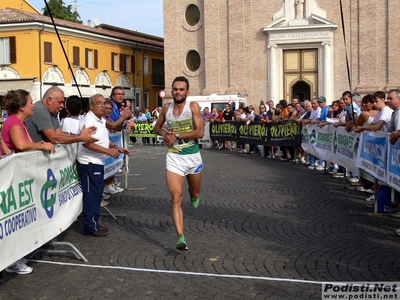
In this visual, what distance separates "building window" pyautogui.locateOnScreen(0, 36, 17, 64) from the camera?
44688 mm

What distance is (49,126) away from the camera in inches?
306

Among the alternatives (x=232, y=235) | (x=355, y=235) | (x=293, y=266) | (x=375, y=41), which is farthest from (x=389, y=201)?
(x=375, y=41)

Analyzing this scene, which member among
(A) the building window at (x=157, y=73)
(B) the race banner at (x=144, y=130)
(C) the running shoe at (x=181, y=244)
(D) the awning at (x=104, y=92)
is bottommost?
(C) the running shoe at (x=181, y=244)

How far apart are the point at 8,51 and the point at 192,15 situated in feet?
45.3

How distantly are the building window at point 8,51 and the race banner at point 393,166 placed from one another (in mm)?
39655

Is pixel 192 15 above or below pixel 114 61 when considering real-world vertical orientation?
above

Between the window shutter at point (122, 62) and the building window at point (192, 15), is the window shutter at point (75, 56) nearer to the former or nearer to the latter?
the window shutter at point (122, 62)

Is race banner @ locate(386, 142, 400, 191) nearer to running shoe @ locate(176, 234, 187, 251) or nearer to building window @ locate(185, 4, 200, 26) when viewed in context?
running shoe @ locate(176, 234, 187, 251)

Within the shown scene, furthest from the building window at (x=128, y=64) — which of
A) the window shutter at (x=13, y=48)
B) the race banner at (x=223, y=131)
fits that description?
the race banner at (x=223, y=131)

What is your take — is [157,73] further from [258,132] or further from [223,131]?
[258,132]

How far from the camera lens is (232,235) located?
8336 mm

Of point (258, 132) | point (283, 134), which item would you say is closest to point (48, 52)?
point (258, 132)

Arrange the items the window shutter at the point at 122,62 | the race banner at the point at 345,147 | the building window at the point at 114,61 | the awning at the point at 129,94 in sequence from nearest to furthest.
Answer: the race banner at the point at 345,147
the building window at the point at 114,61
the window shutter at the point at 122,62
the awning at the point at 129,94

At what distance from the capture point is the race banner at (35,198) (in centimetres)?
580
